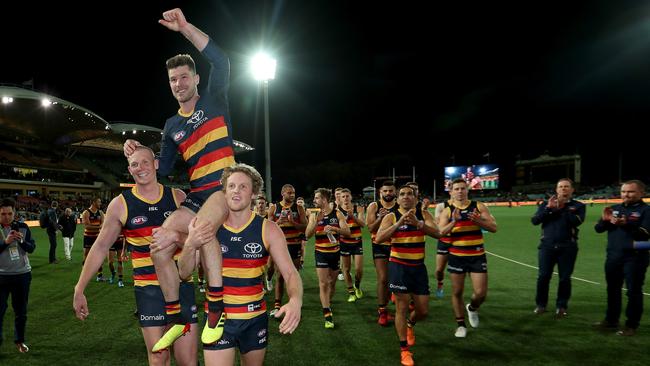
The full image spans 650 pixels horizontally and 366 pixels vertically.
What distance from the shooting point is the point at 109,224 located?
12.5 ft

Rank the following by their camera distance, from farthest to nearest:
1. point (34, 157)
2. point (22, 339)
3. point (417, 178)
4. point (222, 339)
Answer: point (417, 178) < point (34, 157) < point (22, 339) < point (222, 339)

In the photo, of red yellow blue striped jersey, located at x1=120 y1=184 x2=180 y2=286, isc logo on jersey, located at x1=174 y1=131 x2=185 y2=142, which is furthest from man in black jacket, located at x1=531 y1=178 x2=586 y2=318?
red yellow blue striped jersey, located at x1=120 y1=184 x2=180 y2=286

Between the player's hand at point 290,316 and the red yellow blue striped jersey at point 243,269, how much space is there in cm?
59

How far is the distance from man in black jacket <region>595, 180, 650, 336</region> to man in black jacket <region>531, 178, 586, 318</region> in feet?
2.77

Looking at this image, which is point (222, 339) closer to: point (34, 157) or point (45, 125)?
point (45, 125)

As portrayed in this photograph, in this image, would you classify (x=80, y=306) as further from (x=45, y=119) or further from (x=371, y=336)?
(x=45, y=119)

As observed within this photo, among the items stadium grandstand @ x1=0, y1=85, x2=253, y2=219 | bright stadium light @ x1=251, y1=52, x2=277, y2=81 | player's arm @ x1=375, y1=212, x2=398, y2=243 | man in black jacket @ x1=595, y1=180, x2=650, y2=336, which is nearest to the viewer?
player's arm @ x1=375, y1=212, x2=398, y2=243

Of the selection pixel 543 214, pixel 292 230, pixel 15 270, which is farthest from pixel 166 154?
pixel 543 214

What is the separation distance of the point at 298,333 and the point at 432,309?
3.18 metres

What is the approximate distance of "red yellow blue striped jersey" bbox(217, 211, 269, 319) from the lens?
336 centimetres

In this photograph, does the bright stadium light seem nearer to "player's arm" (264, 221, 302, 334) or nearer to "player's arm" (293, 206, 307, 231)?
"player's arm" (293, 206, 307, 231)

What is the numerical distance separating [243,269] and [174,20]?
7.48 ft

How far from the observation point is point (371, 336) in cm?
681

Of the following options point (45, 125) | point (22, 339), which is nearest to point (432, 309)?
point (22, 339)
